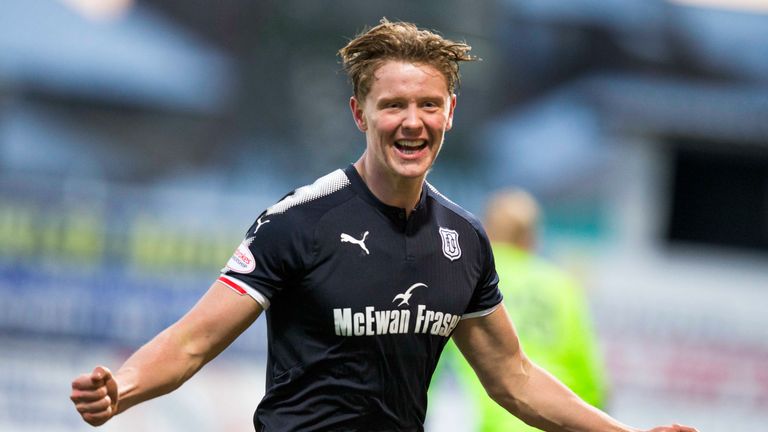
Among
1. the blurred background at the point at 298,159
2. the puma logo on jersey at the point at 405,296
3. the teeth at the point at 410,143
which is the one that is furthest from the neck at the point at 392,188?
the blurred background at the point at 298,159

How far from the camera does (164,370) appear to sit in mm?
3334

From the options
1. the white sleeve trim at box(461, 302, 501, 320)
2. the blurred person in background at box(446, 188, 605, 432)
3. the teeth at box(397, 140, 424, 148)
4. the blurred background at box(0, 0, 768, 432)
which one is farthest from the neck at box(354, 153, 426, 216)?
the blurred background at box(0, 0, 768, 432)

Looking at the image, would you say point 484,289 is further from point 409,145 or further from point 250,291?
point 250,291

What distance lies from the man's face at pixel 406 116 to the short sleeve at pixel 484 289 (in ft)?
1.21

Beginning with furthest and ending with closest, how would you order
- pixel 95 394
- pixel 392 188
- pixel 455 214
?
pixel 455 214 → pixel 392 188 → pixel 95 394

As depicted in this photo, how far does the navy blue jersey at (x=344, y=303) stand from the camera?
344cm

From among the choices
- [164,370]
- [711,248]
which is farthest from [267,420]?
[711,248]

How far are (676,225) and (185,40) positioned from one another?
15.5ft

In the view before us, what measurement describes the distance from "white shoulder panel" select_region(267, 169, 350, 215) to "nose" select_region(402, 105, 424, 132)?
26 cm

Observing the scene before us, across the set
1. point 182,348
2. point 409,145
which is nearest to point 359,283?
point 409,145

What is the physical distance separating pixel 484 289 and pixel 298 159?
7.15 meters

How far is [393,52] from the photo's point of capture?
3506mm

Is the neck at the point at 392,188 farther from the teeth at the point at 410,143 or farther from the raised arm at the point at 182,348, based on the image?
the raised arm at the point at 182,348

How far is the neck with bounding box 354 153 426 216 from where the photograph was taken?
3.58 meters
